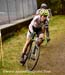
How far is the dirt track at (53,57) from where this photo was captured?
9.70 m

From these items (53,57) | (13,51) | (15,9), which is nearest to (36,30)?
(53,57)

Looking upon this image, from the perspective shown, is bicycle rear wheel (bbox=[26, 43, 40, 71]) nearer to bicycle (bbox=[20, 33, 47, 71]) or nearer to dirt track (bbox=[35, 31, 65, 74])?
bicycle (bbox=[20, 33, 47, 71])

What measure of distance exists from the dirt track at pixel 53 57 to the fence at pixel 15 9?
2.79 m

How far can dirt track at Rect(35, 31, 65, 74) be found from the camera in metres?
9.70

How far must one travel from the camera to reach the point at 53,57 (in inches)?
446

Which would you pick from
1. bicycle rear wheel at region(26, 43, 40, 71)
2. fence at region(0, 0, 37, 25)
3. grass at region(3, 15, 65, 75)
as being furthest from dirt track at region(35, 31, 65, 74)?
fence at region(0, 0, 37, 25)

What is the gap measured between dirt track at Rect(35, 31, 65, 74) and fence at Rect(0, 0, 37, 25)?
2.79m

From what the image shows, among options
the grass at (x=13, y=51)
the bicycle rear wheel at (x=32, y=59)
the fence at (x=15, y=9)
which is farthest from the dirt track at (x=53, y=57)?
the fence at (x=15, y=9)

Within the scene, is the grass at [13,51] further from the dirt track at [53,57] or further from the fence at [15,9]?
the fence at [15,9]

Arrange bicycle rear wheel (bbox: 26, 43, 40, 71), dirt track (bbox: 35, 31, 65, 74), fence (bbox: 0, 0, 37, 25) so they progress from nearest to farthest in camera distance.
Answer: bicycle rear wheel (bbox: 26, 43, 40, 71), dirt track (bbox: 35, 31, 65, 74), fence (bbox: 0, 0, 37, 25)

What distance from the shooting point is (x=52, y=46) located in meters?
13.5

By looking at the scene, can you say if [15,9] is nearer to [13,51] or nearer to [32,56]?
[13,51]

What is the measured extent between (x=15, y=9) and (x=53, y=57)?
755 cm

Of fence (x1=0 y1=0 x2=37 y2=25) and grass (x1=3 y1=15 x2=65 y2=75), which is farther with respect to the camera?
fence (x1=0 y1=0 x2=37 y2=25)
